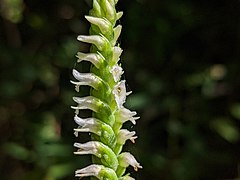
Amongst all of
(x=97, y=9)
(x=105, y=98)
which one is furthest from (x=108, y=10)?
(x=105, y=98)

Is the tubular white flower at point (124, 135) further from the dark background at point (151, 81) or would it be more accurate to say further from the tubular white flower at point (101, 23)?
the dark background at point (151, 81)

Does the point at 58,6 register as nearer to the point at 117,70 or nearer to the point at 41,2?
the point at 41,2

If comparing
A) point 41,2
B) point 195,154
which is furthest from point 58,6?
point 195,154

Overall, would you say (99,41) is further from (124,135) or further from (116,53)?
(124,135)

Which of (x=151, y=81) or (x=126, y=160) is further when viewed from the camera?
(x=151, y=81)

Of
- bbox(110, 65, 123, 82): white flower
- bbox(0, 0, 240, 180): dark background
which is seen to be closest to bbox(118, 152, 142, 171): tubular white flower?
bbox(110, 65, 123, 82): white flower

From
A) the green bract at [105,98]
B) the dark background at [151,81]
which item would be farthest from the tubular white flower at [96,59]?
the dark background at [151,81]

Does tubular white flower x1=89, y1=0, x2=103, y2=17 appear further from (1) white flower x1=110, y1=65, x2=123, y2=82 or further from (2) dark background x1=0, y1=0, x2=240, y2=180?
(2) dark background x1=0, y1=0, x2=240, y2=180
